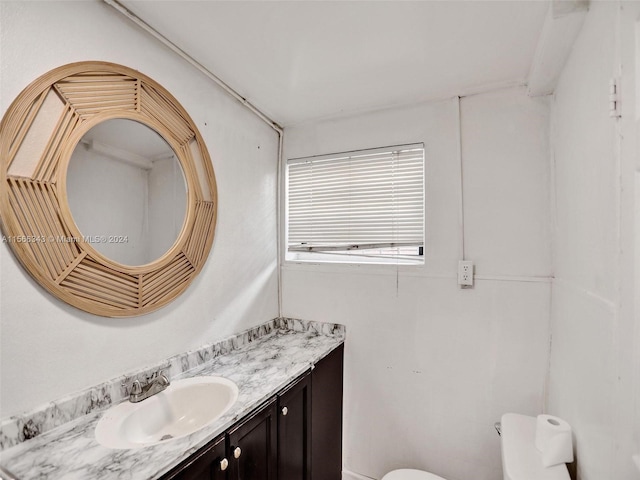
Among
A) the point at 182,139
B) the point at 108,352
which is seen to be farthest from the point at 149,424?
the point at 182,139

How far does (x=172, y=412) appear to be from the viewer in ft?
3.99

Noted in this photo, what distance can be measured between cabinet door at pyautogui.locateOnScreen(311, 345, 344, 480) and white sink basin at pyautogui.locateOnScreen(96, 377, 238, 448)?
1.62 feet

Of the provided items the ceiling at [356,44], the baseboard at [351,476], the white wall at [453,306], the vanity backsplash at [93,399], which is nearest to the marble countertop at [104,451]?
the vanity backsplash at [93,399]

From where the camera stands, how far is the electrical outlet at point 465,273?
1640 millimetres

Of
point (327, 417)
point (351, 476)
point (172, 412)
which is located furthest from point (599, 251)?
point (351, 476)

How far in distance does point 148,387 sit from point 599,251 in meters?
1.63

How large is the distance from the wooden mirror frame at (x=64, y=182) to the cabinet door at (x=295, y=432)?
706 mm

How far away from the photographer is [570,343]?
3.88ft

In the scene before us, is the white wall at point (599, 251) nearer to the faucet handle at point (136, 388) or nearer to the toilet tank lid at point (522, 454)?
the toilet tank lid at point (522, 454)

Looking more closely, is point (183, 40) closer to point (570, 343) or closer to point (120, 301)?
point (120, 301)

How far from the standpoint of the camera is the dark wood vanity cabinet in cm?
96

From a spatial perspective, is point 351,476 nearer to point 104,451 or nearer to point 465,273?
point 465,273

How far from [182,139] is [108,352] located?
948 mm

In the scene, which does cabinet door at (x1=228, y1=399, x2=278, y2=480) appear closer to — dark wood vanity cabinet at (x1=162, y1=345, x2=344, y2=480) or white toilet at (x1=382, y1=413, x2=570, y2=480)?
dark wood vanity cabinet at (x1=162, y1=345, x2=344, y2=480)
